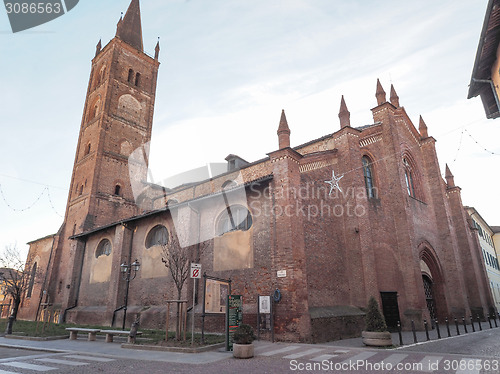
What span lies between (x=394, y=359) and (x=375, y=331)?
2.55m

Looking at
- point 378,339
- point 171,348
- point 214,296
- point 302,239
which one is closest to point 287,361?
point 214,296

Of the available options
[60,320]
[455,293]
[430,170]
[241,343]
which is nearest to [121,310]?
[60,320]

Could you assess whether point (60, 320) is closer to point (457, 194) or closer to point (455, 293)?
point (455, 293)

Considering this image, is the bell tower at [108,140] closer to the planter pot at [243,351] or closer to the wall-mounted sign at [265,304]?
the wall-mounted sign at [265,304]

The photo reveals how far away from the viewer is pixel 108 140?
29.3 meters

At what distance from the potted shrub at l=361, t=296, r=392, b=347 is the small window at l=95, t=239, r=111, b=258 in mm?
17756

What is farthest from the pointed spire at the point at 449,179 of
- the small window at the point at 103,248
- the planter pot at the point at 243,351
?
the small window at the point at 103,248

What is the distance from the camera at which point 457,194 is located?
24219 millimetres

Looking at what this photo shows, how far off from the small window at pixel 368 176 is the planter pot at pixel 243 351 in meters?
11.8

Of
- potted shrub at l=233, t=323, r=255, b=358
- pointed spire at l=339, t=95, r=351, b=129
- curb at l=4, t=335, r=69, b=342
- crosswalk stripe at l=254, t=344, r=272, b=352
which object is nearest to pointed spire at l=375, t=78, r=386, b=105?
pointed spire at l=339, t=95, r=351, b=129

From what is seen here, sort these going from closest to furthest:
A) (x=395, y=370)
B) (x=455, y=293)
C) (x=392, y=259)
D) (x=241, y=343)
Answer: (x=395, y=370) → (x=241, y=343) → (x=392, y=259) → (x=455, y=293)

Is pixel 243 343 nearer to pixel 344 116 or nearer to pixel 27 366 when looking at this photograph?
pixel 27 366

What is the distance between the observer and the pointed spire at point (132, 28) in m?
33.9

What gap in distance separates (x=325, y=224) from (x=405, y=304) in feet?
19.1
